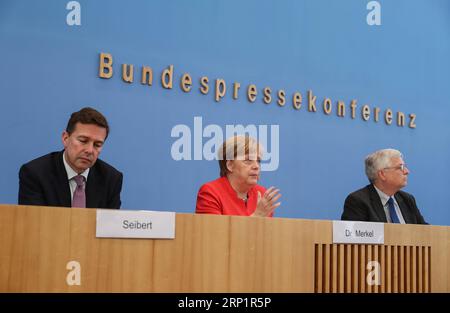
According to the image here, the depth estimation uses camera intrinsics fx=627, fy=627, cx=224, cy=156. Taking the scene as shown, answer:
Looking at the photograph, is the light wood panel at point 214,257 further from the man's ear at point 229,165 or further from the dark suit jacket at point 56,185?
the dark suit jacket at point 56,185

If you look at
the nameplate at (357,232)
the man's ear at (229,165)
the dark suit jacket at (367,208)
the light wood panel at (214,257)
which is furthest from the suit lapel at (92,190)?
the dark suit jacket at (367,208)

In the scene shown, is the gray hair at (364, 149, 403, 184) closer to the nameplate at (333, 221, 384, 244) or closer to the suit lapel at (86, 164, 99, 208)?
the nameplate at (333, 221, 384, 244)

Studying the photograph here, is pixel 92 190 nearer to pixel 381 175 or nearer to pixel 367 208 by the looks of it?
pixel 367 208

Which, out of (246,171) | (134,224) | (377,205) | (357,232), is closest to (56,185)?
(246,171)

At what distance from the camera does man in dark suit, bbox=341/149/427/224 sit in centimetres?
298

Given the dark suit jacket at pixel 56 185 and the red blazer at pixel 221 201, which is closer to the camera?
the dark suit jacket at pixel 56 185

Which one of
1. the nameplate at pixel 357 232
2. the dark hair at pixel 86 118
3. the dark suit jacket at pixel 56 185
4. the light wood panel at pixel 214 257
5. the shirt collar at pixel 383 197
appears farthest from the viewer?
the shirt collar at pixel 383 197

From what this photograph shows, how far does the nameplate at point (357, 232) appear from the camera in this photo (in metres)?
1.97

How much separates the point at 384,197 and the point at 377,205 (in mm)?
Result: 99

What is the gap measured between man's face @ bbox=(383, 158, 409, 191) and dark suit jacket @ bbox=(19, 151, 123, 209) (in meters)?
1.39

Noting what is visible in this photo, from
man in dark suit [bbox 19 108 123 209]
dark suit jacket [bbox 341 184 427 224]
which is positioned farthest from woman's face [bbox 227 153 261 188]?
dark suit jacket [bbox 341 184 427 224]

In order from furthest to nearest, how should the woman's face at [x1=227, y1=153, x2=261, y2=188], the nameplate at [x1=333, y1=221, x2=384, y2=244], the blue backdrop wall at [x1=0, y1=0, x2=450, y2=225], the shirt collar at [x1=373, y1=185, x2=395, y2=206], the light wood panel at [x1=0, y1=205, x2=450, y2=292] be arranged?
the shirt collar at [x1=373, y1=185, x2=395, y2=206] → the blue backdrop wall at [x1=0, y1=0, x2=450, y2=225] → the woman's face at [x1=227, y1=153, x2=261, y2=188] → the nameplate at [x1=333, y1=221, x2=384, y2=244] → the light wood panel at [x1=0, y1=205, x2=450, y2=292]

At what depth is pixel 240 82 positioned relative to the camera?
3.54 metres
